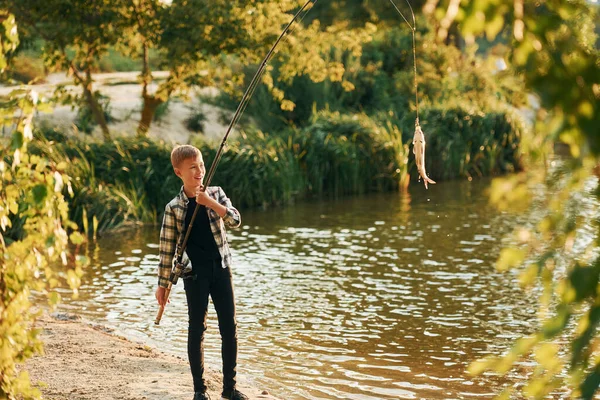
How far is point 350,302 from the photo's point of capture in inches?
403

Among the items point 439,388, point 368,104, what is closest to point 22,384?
point 439,388

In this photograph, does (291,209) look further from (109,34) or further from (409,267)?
(409,267)

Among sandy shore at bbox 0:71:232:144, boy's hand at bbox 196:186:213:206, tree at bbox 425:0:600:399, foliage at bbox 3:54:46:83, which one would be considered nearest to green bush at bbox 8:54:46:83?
foliage at bbox 3:54:46:83

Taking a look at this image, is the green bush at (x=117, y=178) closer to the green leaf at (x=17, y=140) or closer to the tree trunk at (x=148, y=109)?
the tree trunk at (x=148, y=109)

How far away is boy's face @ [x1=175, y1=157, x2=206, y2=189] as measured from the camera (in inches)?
236

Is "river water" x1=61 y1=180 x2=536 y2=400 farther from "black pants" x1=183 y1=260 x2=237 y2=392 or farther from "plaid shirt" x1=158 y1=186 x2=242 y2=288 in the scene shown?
"plaid shirt" x1=158 y1=186 x2=242 y2=288

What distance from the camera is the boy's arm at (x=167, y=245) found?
6.12 metres

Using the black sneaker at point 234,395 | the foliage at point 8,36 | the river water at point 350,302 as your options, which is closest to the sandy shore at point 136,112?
the river water at point 350,302

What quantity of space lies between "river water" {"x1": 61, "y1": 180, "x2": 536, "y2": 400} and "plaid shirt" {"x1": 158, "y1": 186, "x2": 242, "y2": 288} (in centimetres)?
137

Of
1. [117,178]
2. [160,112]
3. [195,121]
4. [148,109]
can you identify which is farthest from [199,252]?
[195,121]

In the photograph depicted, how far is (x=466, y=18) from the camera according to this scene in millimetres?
2309

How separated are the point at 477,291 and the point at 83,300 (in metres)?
4.10

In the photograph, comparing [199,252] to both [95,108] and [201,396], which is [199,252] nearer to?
[201,396]

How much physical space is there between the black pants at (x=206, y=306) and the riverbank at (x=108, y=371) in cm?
31
